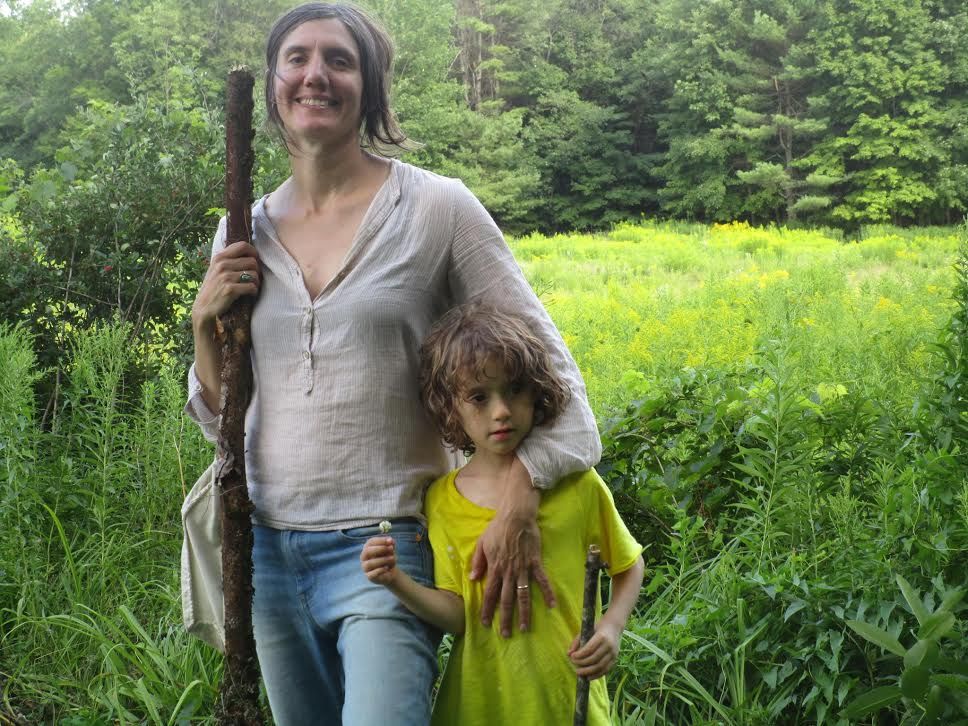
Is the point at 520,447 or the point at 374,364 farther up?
the point at 374,364

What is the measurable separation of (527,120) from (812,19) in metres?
9.43

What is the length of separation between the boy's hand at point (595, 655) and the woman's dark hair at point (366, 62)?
114cm

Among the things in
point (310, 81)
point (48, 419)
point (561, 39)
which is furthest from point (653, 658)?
point (561, 39)

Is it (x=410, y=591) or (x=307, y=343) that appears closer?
(x=410, y=591)

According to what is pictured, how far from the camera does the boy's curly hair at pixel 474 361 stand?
5.99 ft

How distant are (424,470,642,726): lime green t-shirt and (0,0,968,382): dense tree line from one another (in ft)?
72.0

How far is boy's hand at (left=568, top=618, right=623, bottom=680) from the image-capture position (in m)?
1.73

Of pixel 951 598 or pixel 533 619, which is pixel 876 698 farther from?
pixel 533 619

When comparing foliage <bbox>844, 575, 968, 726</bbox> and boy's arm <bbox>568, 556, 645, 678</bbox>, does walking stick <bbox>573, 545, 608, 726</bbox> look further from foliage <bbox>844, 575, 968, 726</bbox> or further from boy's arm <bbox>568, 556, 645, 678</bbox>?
foliage <bbox>844, 575, 968, 726</bbox>

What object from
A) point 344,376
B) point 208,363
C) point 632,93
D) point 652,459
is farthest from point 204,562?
point 632,93

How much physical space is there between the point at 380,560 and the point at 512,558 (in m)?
0.25

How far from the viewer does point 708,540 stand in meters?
3.59

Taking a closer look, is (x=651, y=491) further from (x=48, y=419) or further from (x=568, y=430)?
(x=48, y=419)

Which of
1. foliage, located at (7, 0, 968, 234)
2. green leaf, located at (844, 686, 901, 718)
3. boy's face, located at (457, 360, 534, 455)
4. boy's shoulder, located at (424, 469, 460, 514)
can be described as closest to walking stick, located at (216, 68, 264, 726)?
boy's shoulder, located at (424, 469, 460, 514)
